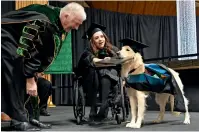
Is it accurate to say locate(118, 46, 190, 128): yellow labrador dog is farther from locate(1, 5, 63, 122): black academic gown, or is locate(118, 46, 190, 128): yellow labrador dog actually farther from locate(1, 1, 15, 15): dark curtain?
locate(1, 1, 15, 15): dark curtain

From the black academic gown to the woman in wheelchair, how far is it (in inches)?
28.6

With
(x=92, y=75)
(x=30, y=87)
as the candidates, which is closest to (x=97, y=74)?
(x=92, y=75)

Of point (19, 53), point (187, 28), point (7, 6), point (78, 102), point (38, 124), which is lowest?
point (38, 124)

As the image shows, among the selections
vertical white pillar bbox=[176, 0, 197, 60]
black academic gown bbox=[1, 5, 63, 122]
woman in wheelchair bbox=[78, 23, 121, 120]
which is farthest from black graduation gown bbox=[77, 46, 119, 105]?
vertical white pillar bbox=[176, 0, 197, 60]

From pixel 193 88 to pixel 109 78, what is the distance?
2.17m

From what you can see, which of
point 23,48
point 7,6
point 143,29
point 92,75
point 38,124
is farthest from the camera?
point 143,29

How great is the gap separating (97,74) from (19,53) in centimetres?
96

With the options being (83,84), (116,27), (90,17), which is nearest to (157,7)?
(116,27)

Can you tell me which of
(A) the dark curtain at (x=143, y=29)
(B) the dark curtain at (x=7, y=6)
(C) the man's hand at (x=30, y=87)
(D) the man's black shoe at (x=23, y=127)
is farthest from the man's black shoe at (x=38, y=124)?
(A) the dark curtain at (x=143, y=29)

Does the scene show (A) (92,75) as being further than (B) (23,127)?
Yes

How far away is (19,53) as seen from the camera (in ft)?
6.84

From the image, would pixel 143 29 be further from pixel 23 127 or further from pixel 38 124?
pixel 23 127

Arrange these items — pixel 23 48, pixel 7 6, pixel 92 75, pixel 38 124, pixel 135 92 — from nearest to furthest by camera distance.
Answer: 1. pixel 23 48
2. pixel 38 124
3. pixel 135 92
4. pixel 92 75
5. pixel 7 6

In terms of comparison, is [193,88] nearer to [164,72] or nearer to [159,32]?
[164,72]
